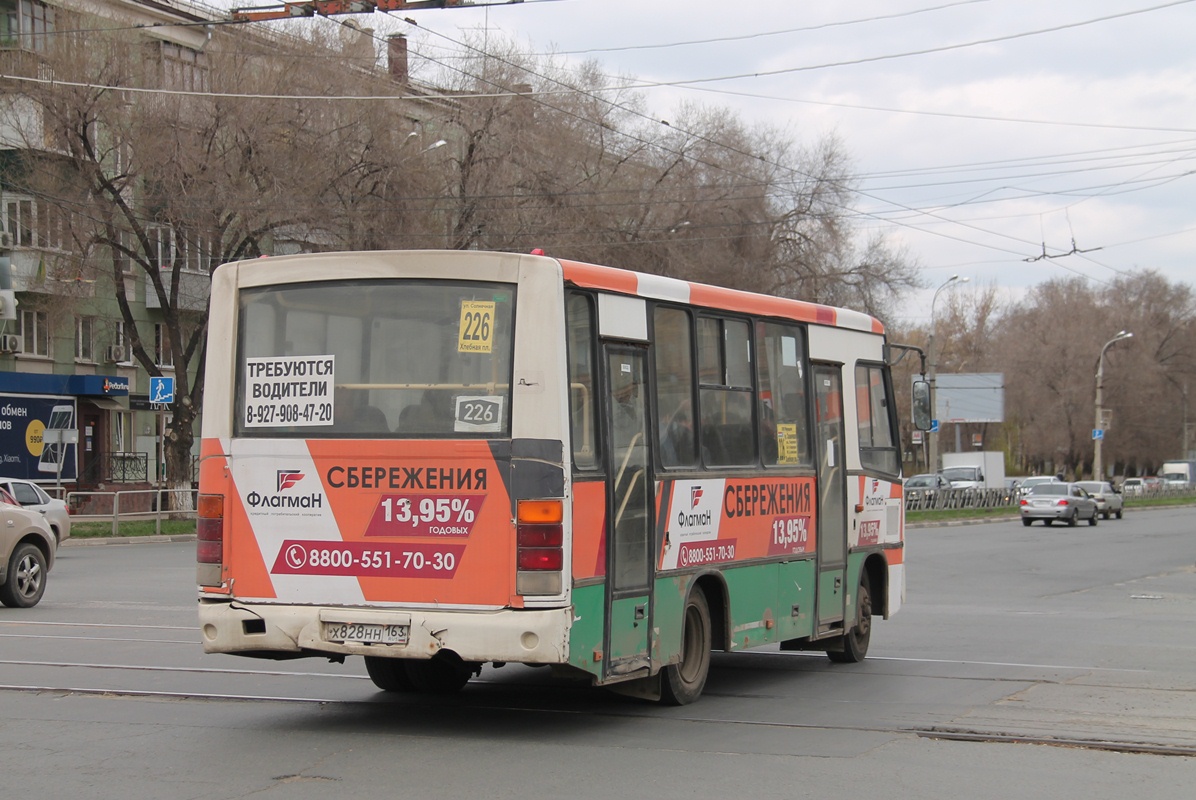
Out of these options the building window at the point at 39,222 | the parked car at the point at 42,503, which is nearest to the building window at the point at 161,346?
the building window at the point at 39,222

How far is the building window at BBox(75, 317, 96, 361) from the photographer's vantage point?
45.5m

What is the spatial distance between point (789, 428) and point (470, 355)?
3568 millimetres

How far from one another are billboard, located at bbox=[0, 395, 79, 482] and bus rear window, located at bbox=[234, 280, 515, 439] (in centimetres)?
3456

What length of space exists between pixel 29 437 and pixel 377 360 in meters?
37.0

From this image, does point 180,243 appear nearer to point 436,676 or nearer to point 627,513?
point 436,676

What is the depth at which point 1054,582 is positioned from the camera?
78.6ft

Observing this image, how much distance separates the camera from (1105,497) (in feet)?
177

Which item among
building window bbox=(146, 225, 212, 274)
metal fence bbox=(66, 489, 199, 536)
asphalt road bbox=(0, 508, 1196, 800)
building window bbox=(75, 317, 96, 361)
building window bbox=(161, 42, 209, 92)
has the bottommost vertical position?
asphalt road bbox=(0, 508, 1196, 800)

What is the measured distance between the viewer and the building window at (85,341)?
4547cm

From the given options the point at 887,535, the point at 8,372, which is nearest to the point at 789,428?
the point at 887,535

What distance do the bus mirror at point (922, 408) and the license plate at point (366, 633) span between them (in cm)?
630

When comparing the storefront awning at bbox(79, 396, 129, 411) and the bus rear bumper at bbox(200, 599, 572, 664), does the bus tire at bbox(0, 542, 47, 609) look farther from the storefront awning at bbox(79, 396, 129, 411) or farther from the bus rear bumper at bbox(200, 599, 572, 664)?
the storefront awning at bbox(79, 396, 129, 411)

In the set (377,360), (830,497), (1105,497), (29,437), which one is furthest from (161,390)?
(1105,497)

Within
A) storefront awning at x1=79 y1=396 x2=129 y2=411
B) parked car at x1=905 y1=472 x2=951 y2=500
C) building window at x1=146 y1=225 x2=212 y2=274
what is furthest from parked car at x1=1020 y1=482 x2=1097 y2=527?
storefront awning at x1=79 y1=396 x2=129 y2=411
